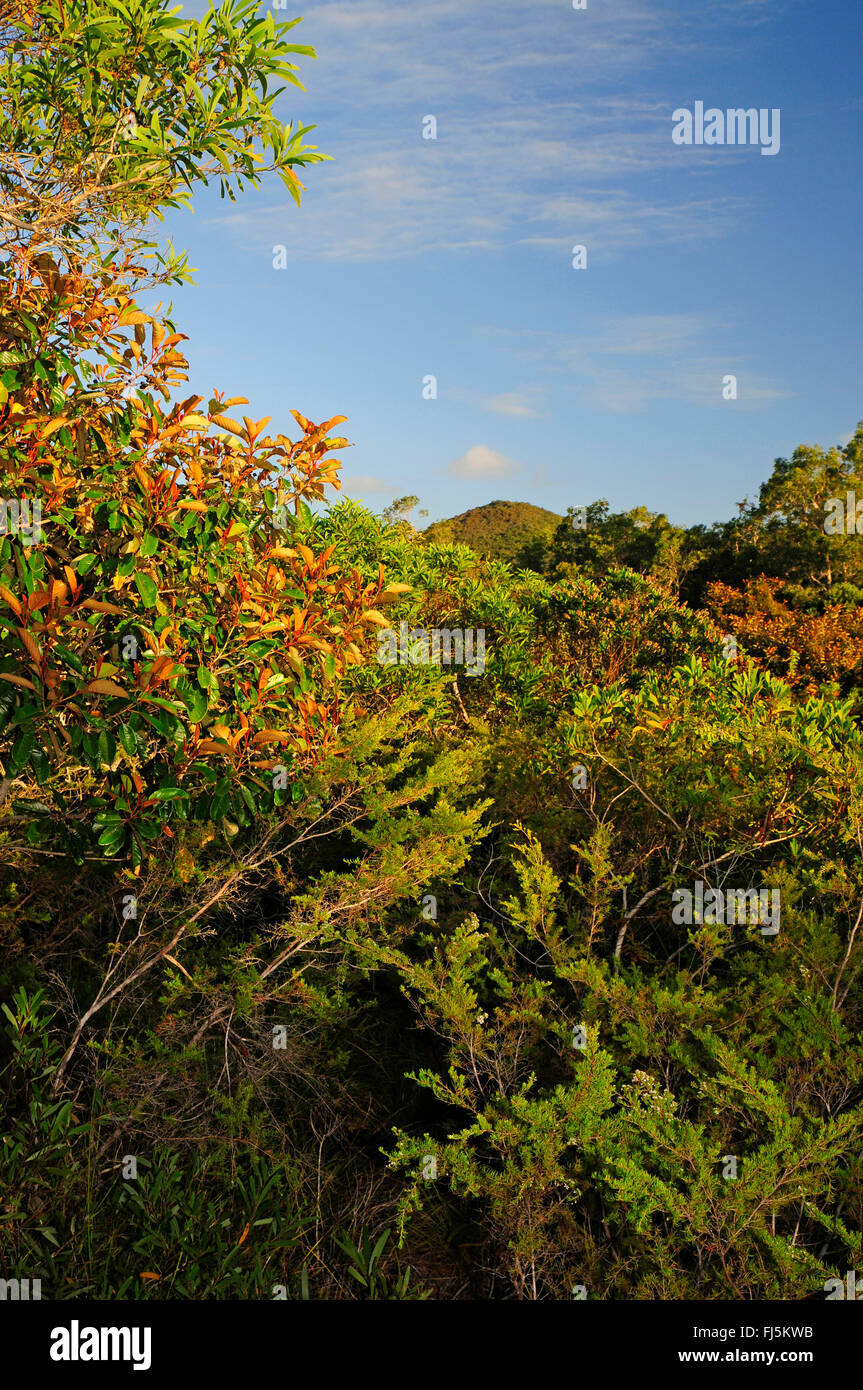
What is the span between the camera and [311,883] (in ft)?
20.8

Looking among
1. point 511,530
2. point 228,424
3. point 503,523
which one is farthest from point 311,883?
point 503,523

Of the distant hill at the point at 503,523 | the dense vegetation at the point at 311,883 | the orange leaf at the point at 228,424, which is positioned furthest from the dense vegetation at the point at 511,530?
the orange leaf at the point at 228,424

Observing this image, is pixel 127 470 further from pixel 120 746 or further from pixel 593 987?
pixel 593 987

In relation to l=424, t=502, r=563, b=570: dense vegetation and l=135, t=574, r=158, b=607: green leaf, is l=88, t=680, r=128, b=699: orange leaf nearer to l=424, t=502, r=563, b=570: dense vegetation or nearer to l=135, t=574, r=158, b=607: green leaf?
l=135, t=574, r=158, b=607: green leaf

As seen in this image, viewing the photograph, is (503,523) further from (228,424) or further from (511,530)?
(228,424)

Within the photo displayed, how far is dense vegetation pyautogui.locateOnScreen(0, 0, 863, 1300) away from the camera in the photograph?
3084 millimetres

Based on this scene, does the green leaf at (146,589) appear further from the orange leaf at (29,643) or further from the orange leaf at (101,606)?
the orange leaf at (29,643)

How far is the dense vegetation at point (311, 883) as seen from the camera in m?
3.08

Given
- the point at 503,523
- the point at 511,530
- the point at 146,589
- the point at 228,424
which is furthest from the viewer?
the point at 503,523

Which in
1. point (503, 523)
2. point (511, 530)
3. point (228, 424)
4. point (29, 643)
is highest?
point (503, 523)

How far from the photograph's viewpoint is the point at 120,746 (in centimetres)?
291

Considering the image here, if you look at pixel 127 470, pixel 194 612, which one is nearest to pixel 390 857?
pixel 194 612
